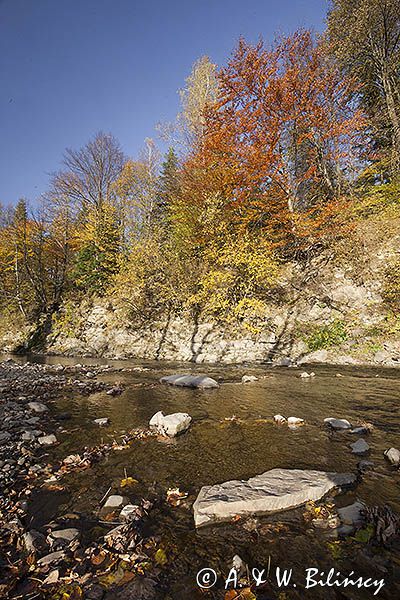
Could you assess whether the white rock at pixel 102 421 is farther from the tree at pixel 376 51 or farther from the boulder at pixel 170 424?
the tree at pixel 376 51

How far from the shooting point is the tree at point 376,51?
16750 millimetres

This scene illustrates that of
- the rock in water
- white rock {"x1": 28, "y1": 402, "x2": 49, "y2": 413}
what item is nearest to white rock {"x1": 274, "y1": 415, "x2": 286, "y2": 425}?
the rock in water

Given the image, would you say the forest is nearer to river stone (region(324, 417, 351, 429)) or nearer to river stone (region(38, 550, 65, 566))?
river stone (region(324, 417, 351, 429))

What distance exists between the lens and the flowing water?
7.31ft

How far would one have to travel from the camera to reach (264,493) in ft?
9.60

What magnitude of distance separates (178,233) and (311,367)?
1186 cm

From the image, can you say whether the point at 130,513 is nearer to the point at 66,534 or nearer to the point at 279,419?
the point at 66,534

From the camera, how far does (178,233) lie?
1820 cm

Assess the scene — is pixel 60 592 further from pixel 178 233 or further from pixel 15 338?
pixel 15 338

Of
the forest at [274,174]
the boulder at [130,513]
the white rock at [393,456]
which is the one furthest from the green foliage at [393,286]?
the boulder at [130,513]

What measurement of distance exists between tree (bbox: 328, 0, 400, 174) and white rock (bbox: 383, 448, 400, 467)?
18187mm

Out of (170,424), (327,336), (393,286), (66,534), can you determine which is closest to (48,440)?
(170,424)

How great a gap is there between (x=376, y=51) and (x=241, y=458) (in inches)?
991

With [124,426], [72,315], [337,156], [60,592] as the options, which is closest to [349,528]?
[60,592]
